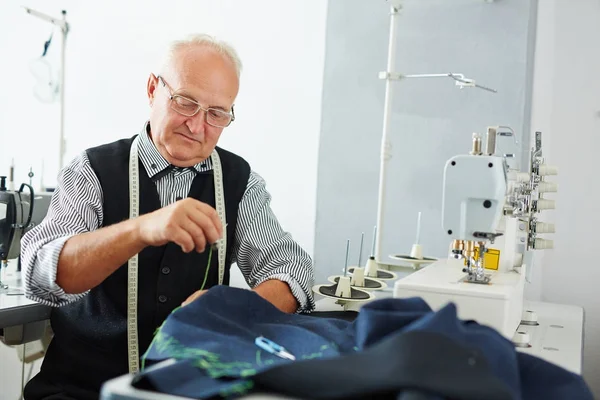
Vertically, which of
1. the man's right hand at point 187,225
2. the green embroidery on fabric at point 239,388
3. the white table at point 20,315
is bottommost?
the white table at point 20,315

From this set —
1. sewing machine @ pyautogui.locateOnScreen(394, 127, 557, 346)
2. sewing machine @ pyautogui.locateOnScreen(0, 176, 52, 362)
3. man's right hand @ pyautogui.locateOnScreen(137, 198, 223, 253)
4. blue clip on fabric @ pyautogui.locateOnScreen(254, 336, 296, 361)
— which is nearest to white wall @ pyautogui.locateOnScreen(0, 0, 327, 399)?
sewing machine @ pyautogui.locateOnScreen(0, 176, 52, 362)

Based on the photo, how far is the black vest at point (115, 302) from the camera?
5.75ft

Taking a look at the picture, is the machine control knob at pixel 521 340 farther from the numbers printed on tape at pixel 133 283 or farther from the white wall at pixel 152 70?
the white wall at pixel 152 70

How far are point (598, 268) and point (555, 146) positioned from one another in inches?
24.0

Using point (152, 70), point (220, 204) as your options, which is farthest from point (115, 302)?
point (152, 70)

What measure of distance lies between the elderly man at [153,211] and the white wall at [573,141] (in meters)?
1.67

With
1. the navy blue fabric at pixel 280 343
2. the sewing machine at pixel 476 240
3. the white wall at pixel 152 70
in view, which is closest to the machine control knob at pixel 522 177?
the sewing machine at pixel 476 240

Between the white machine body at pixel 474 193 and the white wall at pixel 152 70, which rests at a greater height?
the white wall at pixel 152 70

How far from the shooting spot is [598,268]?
9.95 ft

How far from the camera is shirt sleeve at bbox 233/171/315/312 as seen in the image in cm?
185

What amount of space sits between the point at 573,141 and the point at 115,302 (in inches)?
89.0

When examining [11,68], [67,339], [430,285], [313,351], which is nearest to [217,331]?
[313,351]

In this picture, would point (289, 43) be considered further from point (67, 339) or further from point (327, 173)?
point (67, 339)

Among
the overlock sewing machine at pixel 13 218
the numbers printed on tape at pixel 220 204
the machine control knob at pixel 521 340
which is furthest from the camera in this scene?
the overlock sewing machine at pixel 13 218
